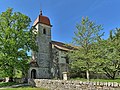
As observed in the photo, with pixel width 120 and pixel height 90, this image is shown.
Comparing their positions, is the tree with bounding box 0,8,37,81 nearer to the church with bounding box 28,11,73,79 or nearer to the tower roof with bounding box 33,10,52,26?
the church with bounding box 28,11,73,79

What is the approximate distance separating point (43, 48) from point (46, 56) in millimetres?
1934

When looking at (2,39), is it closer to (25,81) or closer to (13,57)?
(13,57)

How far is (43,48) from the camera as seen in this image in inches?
1374

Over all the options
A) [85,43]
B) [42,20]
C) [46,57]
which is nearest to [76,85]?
[85,43]

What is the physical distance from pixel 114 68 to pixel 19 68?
15.2 m

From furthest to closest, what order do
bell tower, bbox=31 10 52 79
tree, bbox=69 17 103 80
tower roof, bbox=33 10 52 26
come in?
tower roof, bbox=33 10 52 26, bell tower, bbox=31 10 52 79, tree, bbox=69 17 103 80

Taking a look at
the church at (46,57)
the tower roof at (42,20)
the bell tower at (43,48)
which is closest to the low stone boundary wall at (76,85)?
the church at (46,57)

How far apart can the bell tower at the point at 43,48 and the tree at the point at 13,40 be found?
5492mm

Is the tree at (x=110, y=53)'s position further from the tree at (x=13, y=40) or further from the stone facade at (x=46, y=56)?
the tree at (x=13, y=40)

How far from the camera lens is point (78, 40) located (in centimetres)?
2158

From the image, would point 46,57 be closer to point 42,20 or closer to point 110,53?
point 42,20

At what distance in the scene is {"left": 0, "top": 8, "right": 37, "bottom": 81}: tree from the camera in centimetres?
2419

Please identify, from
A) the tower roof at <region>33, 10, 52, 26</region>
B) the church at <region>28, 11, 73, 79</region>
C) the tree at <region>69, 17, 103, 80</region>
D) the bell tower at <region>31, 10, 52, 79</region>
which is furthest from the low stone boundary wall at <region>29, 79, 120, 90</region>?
the tower roof at <region>33, 10, 52, 26</region>

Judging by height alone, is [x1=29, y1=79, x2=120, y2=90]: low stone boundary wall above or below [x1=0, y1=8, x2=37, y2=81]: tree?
below
